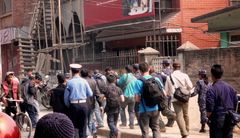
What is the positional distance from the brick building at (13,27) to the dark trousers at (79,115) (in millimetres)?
22437

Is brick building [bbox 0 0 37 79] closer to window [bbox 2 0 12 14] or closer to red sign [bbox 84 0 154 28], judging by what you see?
window [bbox 2 0 12 14]

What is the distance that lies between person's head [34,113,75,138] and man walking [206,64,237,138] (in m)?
4.91

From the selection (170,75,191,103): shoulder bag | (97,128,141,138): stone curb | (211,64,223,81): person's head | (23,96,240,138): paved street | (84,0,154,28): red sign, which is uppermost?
(84,0,154,28): red sign

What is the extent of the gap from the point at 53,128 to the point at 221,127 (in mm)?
5163

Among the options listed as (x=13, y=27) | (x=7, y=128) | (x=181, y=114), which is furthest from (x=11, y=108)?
(x=13, y=27)

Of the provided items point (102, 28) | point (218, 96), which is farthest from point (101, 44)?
point (218, 96)

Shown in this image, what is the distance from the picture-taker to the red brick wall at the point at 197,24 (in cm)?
2275

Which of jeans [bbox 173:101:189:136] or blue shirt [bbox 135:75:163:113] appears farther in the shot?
jeans [bbox 173:101:189:136]

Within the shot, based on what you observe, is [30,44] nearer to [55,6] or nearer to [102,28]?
[55,6]

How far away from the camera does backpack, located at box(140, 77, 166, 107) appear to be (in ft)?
30.9

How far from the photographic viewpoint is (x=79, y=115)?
10109 mm

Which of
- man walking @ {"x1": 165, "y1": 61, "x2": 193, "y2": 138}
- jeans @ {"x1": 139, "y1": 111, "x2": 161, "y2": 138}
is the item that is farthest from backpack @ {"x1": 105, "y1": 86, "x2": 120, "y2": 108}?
jeans @ {"x1": 139, "y1": 111, "x2": 161, "y2": 138}

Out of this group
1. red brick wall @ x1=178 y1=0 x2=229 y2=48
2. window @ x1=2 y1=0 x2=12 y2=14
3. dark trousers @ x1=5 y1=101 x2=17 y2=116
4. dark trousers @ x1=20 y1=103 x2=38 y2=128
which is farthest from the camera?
window @ x1=2 y1=0 x2=12 y2=14

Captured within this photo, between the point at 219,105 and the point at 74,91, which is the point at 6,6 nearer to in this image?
the point at 74,91
